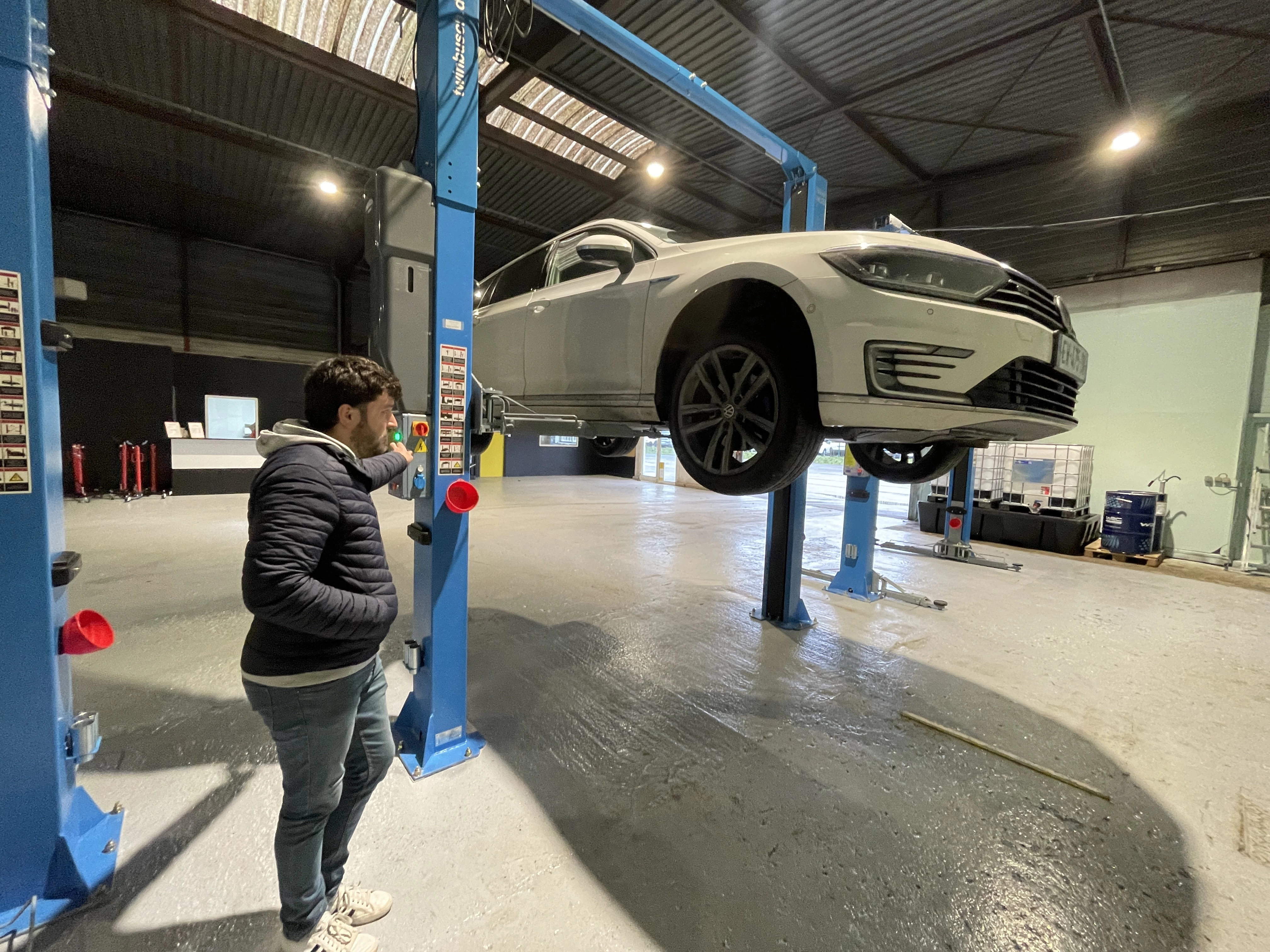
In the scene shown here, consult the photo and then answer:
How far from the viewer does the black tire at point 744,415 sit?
1790mm

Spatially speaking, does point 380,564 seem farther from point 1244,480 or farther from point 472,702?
point 1244,480

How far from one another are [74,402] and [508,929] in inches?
410

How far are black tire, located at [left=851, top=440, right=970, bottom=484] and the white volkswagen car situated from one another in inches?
3.4

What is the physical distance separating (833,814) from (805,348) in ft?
5.14

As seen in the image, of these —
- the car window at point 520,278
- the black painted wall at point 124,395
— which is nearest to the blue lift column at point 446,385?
the car window at point 520,278

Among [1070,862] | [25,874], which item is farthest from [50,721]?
[1070,862]

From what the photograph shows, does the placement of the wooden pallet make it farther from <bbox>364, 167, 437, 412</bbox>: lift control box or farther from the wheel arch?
<bbox>364, 167, 437, 412</bbox>: lift control box

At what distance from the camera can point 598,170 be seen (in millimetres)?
6848

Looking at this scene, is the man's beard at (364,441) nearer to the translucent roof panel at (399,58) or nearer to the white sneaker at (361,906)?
the white sneaker at (361,906)

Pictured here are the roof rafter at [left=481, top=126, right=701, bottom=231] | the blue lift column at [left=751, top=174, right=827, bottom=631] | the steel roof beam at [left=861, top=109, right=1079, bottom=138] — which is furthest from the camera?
the roof rafter at [left=481, top=126, right=701, bottom=231]

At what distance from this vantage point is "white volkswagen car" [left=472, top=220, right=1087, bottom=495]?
166cm

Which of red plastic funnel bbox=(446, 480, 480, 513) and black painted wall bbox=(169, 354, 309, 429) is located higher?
black painted wall bbox=(169, 354, 309, 429)

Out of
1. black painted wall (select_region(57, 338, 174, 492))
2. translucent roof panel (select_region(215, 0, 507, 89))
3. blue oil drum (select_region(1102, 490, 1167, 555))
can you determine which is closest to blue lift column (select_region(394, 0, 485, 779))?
translucent roof panel (select_region(215, 0, 507, 89))

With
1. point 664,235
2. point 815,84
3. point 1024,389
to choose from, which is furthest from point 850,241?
point 815,84
